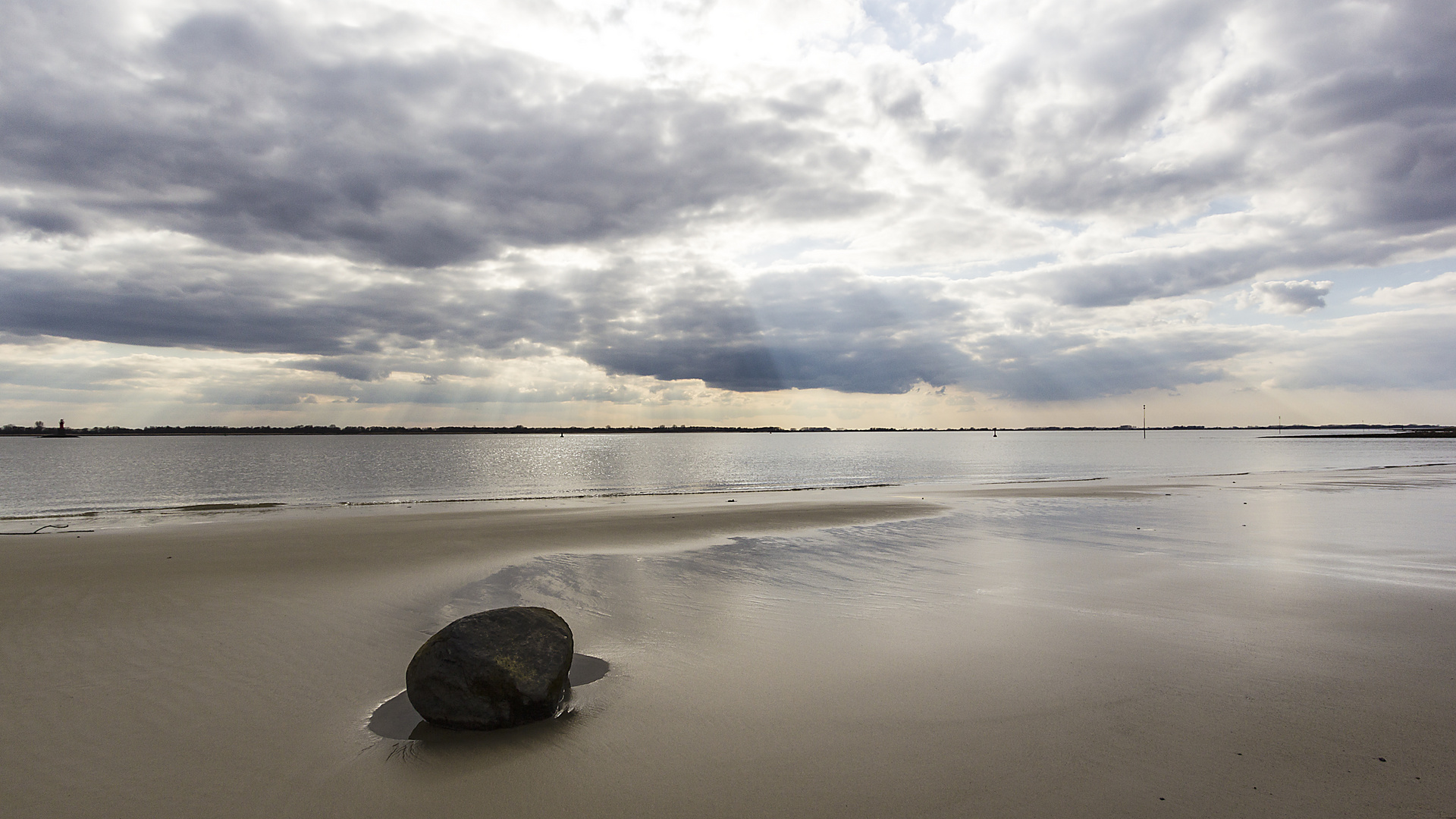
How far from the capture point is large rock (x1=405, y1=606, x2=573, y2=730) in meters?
5.43

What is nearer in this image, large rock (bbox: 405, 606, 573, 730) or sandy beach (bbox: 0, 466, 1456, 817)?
sandy beach (bbox: 0, 466, 1456, 817)

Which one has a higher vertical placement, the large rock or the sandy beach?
the large rock

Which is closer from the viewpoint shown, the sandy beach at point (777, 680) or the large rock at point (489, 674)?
the sandy beach at point (777, 680)

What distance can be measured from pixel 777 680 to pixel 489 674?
2835 millimetres

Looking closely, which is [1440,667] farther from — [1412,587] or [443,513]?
[443,513]

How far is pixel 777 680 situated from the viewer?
659 centimetres

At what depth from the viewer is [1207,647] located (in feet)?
23.9

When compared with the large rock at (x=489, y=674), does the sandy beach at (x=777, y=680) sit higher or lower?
lower

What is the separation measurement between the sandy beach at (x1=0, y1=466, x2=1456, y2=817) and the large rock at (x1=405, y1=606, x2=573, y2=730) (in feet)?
0.80

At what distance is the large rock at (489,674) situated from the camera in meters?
5.43

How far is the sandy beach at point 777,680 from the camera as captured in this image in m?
4.48

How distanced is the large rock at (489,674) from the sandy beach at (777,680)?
0.80 ft

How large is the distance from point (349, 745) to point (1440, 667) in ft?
34.3

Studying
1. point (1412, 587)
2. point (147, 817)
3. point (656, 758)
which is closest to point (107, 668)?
point (147, 817)
